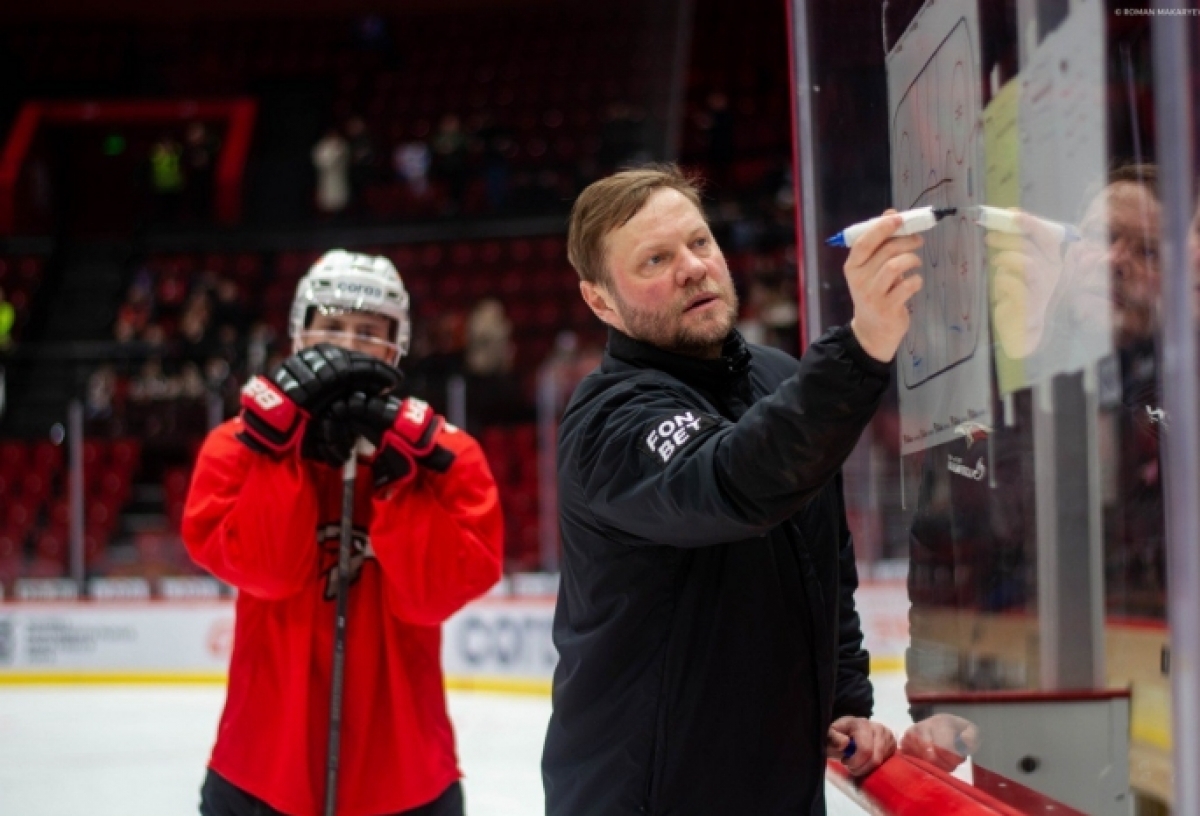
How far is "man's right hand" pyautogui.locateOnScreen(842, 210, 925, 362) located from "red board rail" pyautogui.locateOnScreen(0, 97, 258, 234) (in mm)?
12191

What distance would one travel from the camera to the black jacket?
126 centimetres

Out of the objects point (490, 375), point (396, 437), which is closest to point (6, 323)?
point (490, 375)

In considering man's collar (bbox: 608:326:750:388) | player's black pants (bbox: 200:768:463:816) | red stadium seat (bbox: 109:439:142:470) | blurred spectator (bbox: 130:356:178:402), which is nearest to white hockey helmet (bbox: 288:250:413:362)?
player's black pants (bbox: 200:768:463:816)

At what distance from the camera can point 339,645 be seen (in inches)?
80.1

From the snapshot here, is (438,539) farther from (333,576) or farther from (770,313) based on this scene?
(770,313)

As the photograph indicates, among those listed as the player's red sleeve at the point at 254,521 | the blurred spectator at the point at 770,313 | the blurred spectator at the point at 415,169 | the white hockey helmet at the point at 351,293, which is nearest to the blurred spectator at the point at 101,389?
the blurred spectator at the point at 770,313

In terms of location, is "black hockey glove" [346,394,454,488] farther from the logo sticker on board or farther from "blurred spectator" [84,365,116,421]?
"blurred spectator" [84,365,116,421]

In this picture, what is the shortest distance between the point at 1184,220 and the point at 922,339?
0.74 m

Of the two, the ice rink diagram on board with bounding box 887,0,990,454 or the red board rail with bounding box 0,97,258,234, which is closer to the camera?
the ice rink diagram on board with bounding box 887,0,990,454

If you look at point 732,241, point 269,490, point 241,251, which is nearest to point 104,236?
point 241,251

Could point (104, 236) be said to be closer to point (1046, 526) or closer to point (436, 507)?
point (436, 507)

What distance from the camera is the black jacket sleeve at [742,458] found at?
1.09 m

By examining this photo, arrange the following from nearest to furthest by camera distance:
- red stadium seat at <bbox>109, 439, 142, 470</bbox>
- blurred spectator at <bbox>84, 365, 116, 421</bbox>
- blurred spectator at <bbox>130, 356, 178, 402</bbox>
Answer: red stadium seat at <bbox>109, 439, 142, 470</bbox>, blurred spectator at <bbox>84, 365, 116, 421</bbox>, blurred spectator at <bbox>130, 356, 178, 402</bbox>

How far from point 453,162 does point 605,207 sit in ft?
34.2
